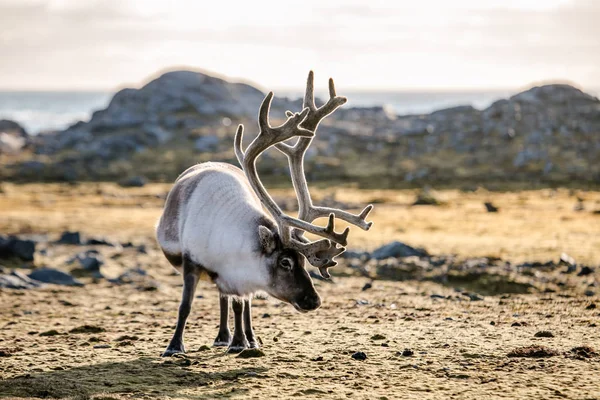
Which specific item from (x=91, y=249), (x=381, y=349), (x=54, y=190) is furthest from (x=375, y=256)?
(x=54, y=190)

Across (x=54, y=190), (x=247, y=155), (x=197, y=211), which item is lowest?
(x=54, y=190)

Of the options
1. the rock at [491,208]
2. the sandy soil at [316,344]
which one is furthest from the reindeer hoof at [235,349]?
the rock at [491,208]

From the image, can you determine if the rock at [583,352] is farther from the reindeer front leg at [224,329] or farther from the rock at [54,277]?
the rock at [54,277]

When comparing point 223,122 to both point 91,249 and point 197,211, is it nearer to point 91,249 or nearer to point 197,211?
point 91,249

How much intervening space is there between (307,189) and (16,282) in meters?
8.62

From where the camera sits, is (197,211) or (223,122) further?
(223,122)

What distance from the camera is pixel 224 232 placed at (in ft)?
28.9

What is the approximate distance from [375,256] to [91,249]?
8.14 m

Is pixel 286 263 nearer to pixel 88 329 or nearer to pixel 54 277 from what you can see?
pixel 88 329

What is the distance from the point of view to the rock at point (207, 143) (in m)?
68.5

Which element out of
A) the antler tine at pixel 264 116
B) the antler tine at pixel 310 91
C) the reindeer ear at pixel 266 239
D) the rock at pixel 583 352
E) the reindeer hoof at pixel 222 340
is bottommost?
the reindeer hoof at pixel 222 340

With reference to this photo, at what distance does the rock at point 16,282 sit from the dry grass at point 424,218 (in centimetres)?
847

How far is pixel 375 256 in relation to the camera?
18.7 metres

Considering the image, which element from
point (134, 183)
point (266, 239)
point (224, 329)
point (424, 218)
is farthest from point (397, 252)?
point (134, 183)
